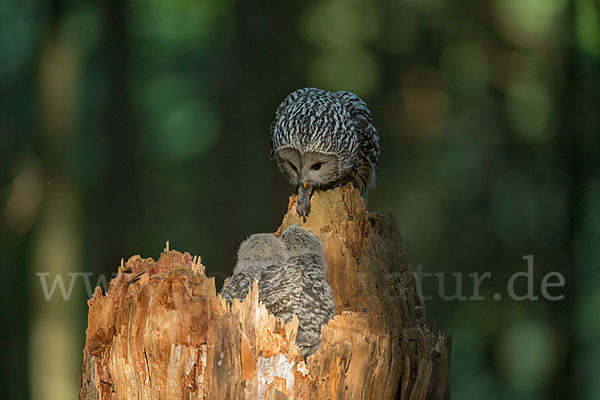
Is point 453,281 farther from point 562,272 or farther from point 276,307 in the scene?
point 276,307

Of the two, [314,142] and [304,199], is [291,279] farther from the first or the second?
[314,142]

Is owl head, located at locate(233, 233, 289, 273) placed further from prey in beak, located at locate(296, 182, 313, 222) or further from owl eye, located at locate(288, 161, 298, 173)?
owl eye, located at locate(288, 161, 298, 173)

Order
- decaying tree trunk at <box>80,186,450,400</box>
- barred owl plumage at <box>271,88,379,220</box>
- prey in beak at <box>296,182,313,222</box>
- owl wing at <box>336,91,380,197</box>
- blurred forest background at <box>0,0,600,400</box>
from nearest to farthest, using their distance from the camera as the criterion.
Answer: decaying tree trunk at <box>80,186,450,400</box> < prey in beak at <box>296,182,313,222</box> < barred owl plumage at <box>271,88,379,220</box> < owl wing at <box>336,91,380,197</box> < blurred forest background at <box>0,0,600,400</box>

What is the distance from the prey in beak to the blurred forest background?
29.1 inches

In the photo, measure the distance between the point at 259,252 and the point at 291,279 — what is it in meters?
0.13

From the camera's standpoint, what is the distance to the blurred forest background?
257 centimetres

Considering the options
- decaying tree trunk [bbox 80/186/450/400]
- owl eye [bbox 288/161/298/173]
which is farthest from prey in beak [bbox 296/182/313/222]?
decaying tree trunk [bbox 80/186/450/400]

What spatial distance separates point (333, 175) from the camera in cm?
209

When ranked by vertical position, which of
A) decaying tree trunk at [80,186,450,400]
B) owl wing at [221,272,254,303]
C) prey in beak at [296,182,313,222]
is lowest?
decaying tree trunk at [80,186,450,400]

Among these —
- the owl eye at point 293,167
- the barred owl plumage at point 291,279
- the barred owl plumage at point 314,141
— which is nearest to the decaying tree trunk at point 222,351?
the barred owl plumage at point 291,279

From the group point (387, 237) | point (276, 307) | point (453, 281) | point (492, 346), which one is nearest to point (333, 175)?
point (387, 237)

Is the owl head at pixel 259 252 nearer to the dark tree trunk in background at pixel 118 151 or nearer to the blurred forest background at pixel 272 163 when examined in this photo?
the blurred forest background at pixel 272 163

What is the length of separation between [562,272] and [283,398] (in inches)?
88.5

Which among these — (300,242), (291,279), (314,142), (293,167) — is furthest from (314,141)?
(291,279)
